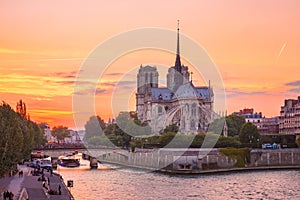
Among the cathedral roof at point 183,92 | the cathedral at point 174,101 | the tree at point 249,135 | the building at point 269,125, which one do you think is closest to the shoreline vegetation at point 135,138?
the tree at point 249,135

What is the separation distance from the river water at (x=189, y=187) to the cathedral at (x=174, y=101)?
71.6 meters

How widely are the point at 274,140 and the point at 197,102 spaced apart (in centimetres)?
3467

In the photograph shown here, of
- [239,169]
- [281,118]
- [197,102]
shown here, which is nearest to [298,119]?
[281,118]

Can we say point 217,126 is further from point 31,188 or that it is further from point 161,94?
point 31,188

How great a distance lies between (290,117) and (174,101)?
29771 millimetres

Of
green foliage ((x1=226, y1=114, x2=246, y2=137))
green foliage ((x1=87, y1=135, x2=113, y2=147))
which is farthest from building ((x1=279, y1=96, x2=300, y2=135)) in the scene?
green foliage ((x1=87, y1=135, x2=113, y2=147))

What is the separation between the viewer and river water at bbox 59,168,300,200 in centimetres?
5525

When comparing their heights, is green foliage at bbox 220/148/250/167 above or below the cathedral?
below

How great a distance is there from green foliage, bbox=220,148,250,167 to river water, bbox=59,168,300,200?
10.7m

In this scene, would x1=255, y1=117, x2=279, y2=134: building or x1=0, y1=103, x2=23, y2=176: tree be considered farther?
x1=255, y1=117, x2=279, y2=134: building

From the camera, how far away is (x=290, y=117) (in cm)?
15800

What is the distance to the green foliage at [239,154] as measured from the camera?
9050cm

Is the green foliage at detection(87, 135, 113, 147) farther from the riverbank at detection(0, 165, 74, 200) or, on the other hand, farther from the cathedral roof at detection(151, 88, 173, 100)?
the riverbank at detection(0, 165, 74, 200)

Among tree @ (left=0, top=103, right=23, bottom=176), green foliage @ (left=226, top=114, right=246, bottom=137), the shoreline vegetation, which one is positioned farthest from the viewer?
green foliage @ (left=226, top=114, right=246, bottom=137)
